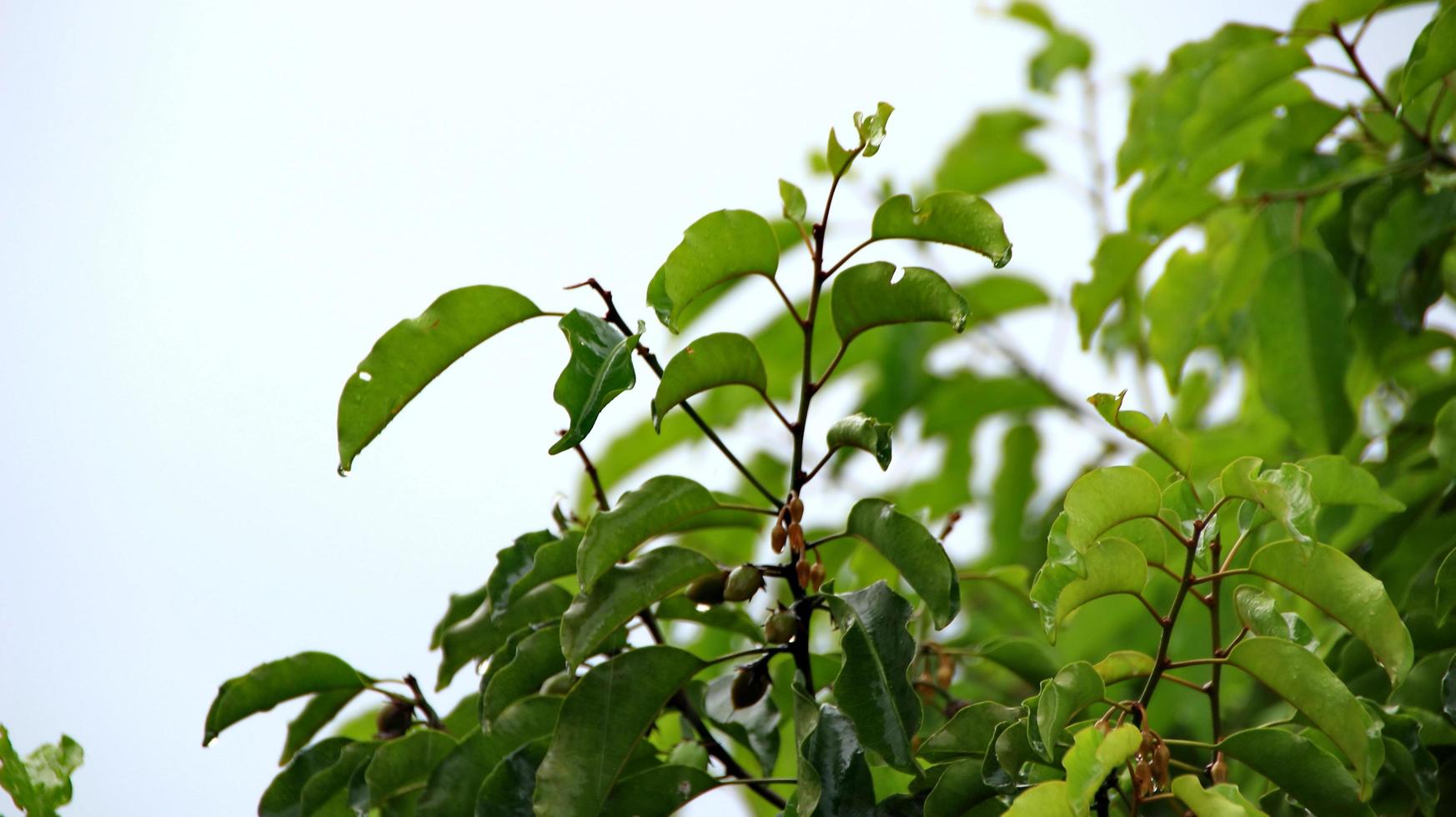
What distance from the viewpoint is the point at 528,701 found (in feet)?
2.60

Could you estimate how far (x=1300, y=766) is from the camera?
2.23 feet

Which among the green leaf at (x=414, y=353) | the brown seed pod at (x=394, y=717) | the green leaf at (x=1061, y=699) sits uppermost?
the green leaf at (x=414, y=353)

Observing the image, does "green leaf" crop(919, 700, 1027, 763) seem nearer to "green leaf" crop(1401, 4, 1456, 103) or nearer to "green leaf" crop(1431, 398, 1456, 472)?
"green leaf" crop(1431, 398, 1456, 472)

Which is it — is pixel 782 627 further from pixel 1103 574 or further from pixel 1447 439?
pixel 1447 439

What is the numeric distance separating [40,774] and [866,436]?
59cm

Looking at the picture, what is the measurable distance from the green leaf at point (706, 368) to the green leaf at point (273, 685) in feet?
1.08

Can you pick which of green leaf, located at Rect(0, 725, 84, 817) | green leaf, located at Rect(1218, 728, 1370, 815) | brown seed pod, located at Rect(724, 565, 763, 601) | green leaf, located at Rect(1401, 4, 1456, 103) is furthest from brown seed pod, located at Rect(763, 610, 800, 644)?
green leaf, located at Rect(1401, 4, 1456, 103)

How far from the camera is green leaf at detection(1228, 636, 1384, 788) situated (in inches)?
26.1

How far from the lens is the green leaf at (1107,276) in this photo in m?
1.33

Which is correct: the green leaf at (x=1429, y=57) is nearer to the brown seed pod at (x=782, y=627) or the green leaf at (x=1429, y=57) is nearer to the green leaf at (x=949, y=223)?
the green leaf at (x=949, y=223)

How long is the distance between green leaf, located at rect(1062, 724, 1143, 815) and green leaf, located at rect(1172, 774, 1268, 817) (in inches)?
2.0

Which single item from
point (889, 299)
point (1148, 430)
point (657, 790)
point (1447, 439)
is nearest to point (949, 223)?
point (889, 299)

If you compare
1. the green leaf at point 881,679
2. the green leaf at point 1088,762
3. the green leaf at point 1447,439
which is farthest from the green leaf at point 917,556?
the green leaf at point 1447,439

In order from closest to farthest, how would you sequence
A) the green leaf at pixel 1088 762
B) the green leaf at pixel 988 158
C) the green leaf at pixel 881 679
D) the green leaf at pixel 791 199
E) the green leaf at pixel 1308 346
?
1. the green leaf at pixel 1088 762
2. the green leaf at pixel 881 679
3. the green leaf at pixel 791 199
4. the green leaf at pixel 1308 346
5. the green leaf at pixel 988 158
